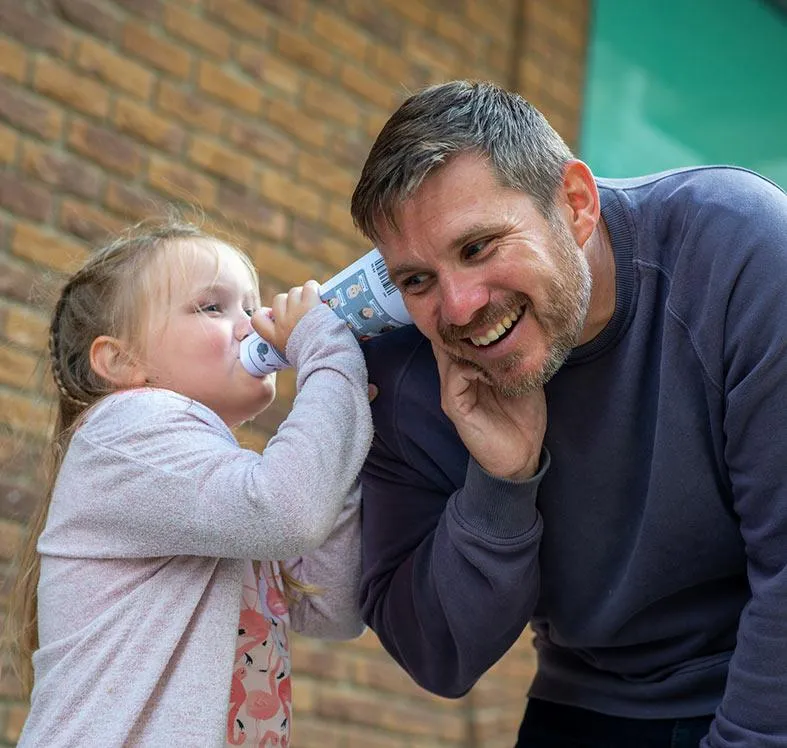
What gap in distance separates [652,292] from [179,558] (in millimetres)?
698

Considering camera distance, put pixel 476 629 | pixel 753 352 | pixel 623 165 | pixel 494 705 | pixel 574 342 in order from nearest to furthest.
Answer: pixel 753 352, pixel 574 342, pixel 476 629, pixel 494 705, pixel 623 165

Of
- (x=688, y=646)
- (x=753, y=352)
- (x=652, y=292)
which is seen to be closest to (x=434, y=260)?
(x=652, y=292)

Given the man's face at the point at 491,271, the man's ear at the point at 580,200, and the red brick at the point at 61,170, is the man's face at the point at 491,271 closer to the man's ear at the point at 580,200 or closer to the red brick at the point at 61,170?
the man's ear at the point at 580,200

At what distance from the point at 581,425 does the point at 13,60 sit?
5.20 feet

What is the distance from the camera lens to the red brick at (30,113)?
268 cm

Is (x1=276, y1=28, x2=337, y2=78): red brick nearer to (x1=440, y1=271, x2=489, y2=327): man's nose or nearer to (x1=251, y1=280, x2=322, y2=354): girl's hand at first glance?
(x1=251, y1=280, x2=322, y2=354): girl's hand

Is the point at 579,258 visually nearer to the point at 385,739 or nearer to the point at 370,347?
the point at 370,347

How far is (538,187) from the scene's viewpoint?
1.66 metres

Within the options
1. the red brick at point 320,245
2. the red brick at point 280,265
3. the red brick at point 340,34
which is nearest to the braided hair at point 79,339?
the red brick at point 280,265

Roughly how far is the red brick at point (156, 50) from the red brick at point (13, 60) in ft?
0.89

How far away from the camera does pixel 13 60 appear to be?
8.86ft

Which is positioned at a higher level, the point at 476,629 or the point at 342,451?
the point at 342,451

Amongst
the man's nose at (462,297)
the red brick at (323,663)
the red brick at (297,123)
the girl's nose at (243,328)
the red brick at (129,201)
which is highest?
the man's nose at (462,297)

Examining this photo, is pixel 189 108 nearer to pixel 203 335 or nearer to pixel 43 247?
pixel 43 247
